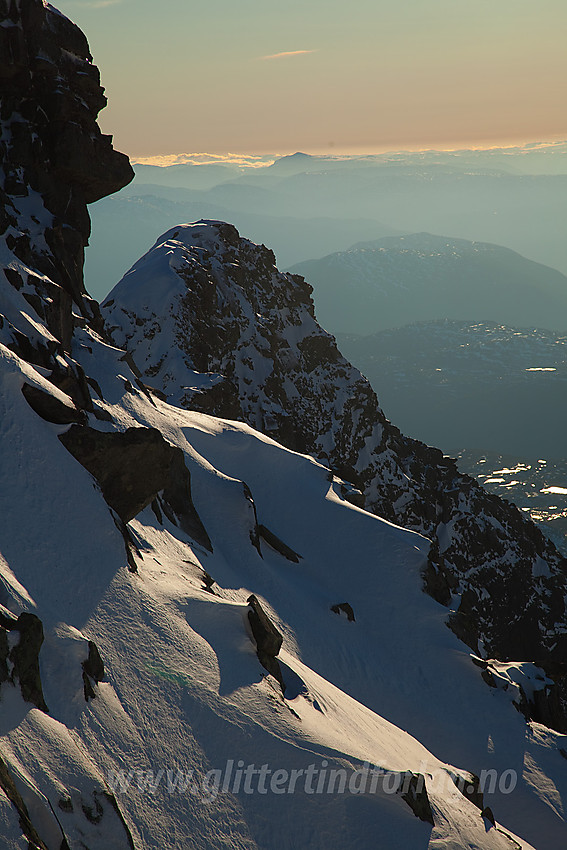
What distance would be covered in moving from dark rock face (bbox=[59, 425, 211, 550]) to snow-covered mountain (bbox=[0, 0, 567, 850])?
0.10m

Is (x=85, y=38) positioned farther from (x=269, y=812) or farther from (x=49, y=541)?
(x=269, y=812)

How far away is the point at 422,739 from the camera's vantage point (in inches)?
1526

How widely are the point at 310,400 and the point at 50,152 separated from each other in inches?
2511

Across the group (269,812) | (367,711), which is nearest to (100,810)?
(269,812)

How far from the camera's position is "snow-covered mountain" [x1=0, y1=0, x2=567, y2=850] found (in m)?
18.0

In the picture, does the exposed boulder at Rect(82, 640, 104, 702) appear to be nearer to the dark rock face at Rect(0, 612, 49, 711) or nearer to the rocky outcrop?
the dark rock face at Rect(0, 612, 49, 711)

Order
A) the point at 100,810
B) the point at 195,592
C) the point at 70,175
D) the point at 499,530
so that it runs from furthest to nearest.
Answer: the point at 499,530 → the point at 70,175 → the point at 195,592 → the point at 100,810

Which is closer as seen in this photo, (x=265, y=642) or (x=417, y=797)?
(x=417, y=797)

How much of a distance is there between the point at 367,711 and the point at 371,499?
61352mm

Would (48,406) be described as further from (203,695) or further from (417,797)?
(417,797)

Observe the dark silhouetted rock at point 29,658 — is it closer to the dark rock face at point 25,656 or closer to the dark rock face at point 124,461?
the dark rock face at point 25,656


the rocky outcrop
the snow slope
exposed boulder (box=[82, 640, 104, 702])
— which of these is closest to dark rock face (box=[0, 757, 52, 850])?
the snow slope

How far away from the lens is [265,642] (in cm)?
2734

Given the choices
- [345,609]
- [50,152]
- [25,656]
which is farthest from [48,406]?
[345,609]
